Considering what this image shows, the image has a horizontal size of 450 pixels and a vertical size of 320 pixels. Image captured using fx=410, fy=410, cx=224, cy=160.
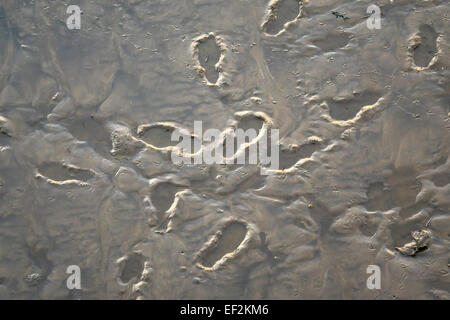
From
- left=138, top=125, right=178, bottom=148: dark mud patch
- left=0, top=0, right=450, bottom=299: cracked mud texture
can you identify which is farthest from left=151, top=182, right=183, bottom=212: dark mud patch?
left=138, top=125, right=178, bottom=148: dark mud patch

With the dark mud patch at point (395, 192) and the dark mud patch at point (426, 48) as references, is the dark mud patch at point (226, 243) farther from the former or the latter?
Result: the dark mud patch at point (426, 48)

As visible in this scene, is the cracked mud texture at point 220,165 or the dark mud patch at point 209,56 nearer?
the cracked mud texture at point 220,165

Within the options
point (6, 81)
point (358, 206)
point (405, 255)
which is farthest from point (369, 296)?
A: point (6, 81)

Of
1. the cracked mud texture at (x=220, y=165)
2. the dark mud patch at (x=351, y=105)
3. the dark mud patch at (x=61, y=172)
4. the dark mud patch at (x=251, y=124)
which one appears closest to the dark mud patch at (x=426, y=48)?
the cracked mud texture at (x=220, y=165)

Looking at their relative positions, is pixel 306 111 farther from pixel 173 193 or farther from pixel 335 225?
pixel 173 193

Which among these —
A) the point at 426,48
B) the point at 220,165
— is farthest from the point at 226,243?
the point at 426,48
